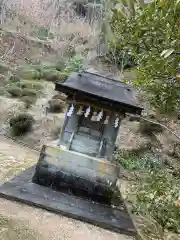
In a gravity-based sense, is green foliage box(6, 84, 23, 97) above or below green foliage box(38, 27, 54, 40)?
below

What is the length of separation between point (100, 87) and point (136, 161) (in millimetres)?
4929

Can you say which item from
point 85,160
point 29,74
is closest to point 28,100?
point 29,74

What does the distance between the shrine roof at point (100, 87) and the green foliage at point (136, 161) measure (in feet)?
14.1

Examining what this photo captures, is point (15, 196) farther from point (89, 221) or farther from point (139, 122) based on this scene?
point (139, 122)

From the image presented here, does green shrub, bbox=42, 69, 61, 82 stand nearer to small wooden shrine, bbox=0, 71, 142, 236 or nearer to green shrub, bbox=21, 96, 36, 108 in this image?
green shrub, bbox=21, 96, 36, 108

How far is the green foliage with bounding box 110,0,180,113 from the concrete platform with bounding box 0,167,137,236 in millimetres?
2495

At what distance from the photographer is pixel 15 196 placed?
18.8 feet

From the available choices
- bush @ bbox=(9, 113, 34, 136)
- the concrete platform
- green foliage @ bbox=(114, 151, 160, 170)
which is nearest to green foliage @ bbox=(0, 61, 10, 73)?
bush @ bbox=(9, 113, 34, 136)

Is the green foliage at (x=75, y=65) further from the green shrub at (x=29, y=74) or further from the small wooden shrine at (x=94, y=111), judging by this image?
the small wooden shrine at (x=94, y=111)

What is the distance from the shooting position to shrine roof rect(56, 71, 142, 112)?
6.71 metres

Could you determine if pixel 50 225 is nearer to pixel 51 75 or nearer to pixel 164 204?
pixel 164 204

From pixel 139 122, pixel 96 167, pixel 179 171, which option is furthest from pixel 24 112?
pixel 96 167

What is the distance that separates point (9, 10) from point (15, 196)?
1953 cm

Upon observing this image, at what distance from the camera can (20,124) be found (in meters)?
12.7
